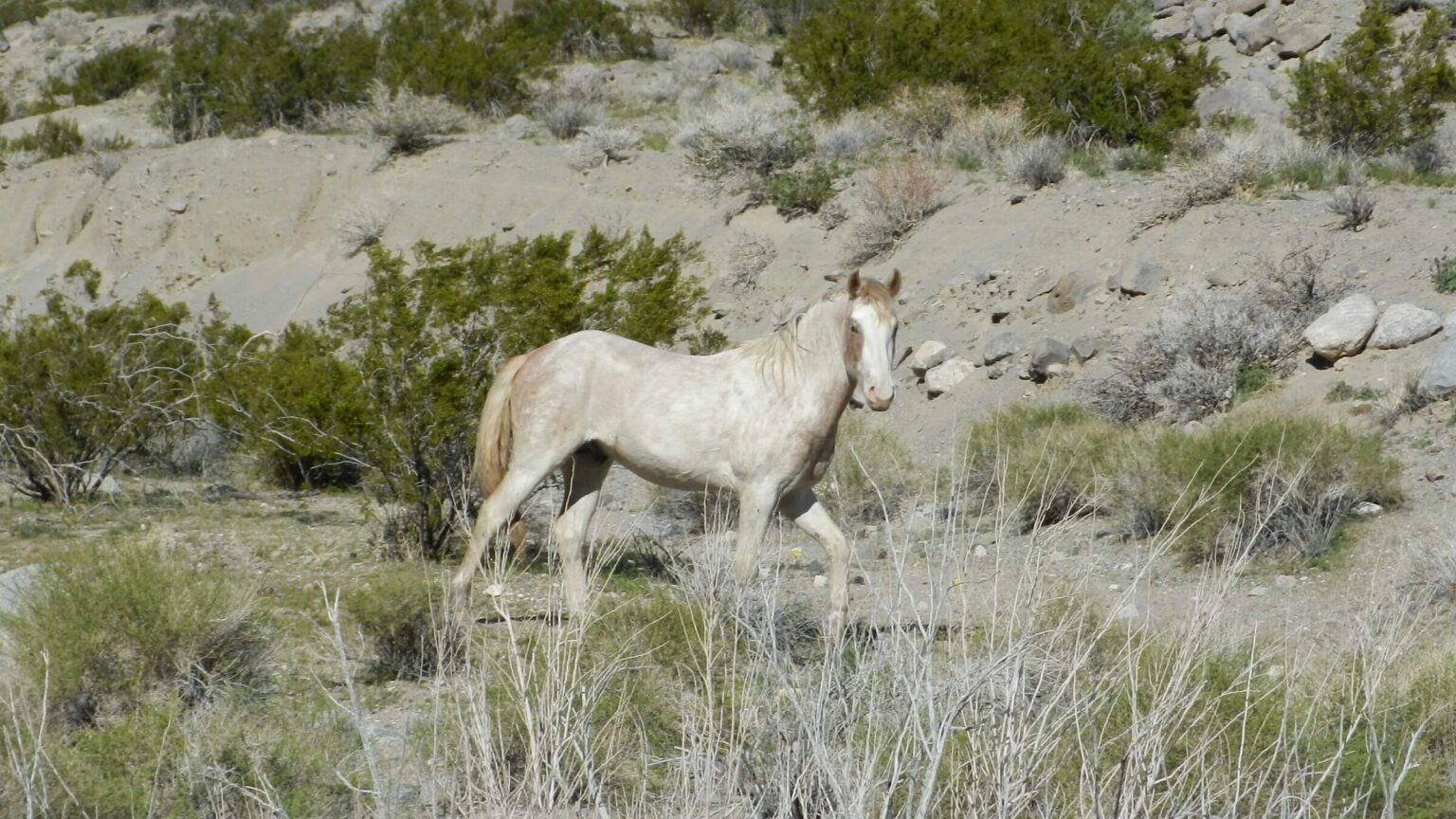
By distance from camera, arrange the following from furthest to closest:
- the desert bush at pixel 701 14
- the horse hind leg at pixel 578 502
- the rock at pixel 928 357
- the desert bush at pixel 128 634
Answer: the desert bush at pixel 701 14 < the rock at pixel 928 357 < the horse hind leg at pixel 578 502 < the desert bush at pixel 128 634

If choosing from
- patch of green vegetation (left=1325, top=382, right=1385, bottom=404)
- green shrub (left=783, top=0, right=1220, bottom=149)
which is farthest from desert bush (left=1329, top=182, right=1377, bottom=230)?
green shrub (left=783, top=0, right=1220, bottom=149)

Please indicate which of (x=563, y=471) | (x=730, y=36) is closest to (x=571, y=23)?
(x=730, y=36)

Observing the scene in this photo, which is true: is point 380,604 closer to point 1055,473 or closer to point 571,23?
point 1055,473

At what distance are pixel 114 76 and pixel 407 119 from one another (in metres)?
15.4

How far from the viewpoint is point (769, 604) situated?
15.1ft

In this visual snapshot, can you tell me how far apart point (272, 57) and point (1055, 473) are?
78.2ft

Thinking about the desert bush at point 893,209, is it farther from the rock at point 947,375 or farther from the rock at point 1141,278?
the rock at point 1141,278

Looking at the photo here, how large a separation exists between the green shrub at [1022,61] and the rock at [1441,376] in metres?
9.45

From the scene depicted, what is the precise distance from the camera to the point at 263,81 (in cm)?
3147

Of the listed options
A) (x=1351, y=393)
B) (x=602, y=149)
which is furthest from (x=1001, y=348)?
(x=602, y=149)

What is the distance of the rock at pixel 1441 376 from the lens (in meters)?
12.4

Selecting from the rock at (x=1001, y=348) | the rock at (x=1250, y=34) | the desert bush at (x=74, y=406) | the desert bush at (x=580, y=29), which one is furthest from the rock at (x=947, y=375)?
the desert bush at (x=580, y=29)

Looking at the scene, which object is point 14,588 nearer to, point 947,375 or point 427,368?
point 427,368

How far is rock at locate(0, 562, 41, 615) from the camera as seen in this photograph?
723 cm
